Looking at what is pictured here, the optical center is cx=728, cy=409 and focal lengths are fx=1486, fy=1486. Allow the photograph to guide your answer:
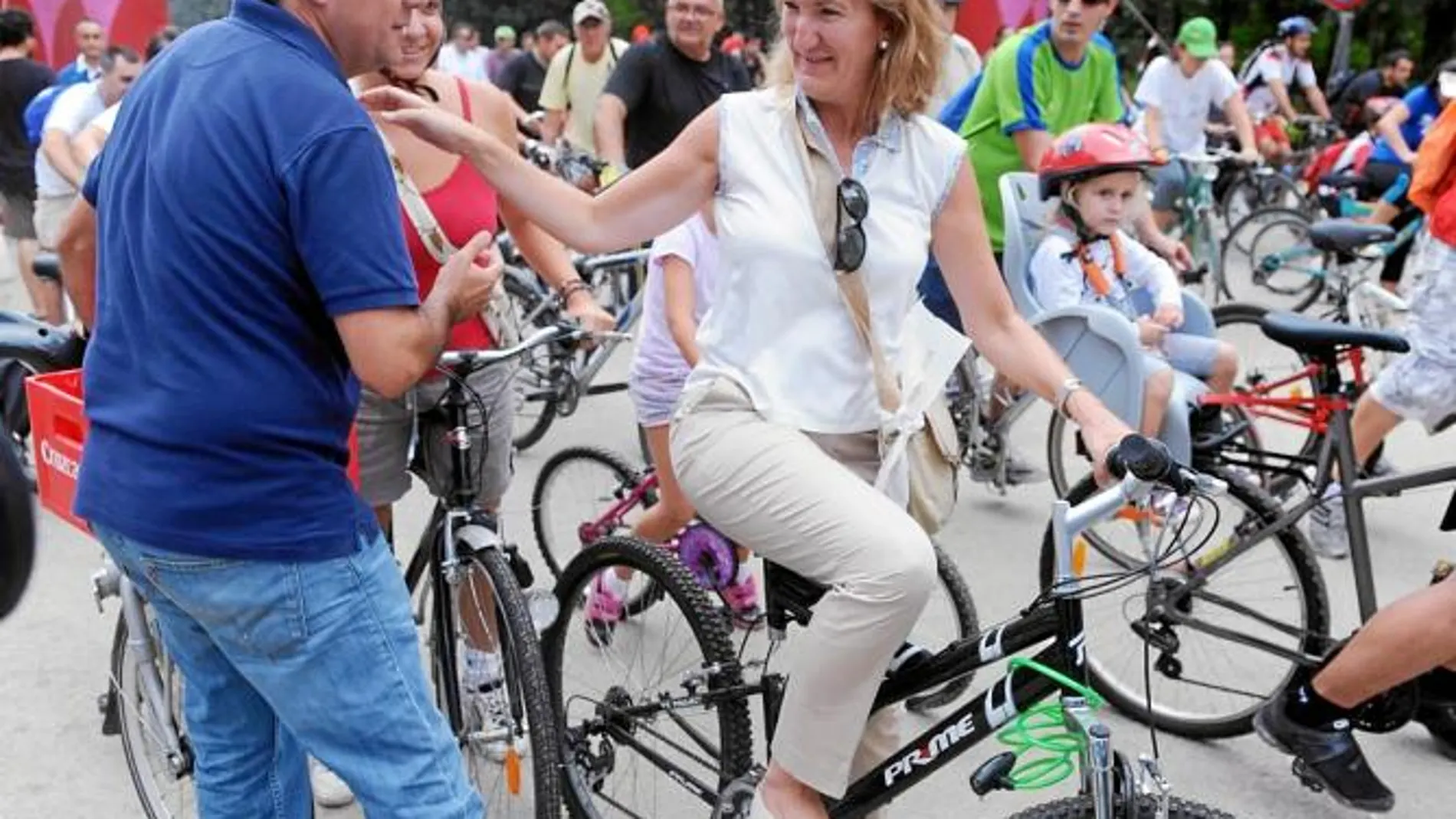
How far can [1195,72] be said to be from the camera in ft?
32.7

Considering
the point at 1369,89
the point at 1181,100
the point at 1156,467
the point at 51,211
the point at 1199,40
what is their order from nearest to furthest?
the point at 1156,467 → the point at 51,211 → the point at 1199,40 → the point at 1181,100 → the point at 1369,89

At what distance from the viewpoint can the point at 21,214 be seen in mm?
8375

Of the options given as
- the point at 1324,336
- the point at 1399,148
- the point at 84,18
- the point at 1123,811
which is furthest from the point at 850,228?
the point at 84,18

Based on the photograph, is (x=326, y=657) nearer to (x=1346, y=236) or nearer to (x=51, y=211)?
(x=1346, y=236)

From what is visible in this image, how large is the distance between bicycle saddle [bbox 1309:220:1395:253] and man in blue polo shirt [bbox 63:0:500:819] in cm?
375

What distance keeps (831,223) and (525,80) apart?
42.3 ft

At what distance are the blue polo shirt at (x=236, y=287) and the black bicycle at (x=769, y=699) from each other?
40.8 inches

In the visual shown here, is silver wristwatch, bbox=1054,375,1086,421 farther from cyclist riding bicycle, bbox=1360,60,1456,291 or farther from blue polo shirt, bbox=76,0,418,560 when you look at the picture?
cyclist riding bicycle, bbox=1360,60,1456,291

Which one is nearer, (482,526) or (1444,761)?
(482,526)

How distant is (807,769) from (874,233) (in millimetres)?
942

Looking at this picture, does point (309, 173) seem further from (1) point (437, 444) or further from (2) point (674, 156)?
(1) point (437, 444)

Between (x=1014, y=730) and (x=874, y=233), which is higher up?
(x=874, y=233)

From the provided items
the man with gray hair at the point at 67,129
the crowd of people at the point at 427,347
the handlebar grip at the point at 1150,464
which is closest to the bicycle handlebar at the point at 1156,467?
the handlebar grip at the point at 1150,464

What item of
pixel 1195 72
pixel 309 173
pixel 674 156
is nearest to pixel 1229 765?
pixel 674 156
